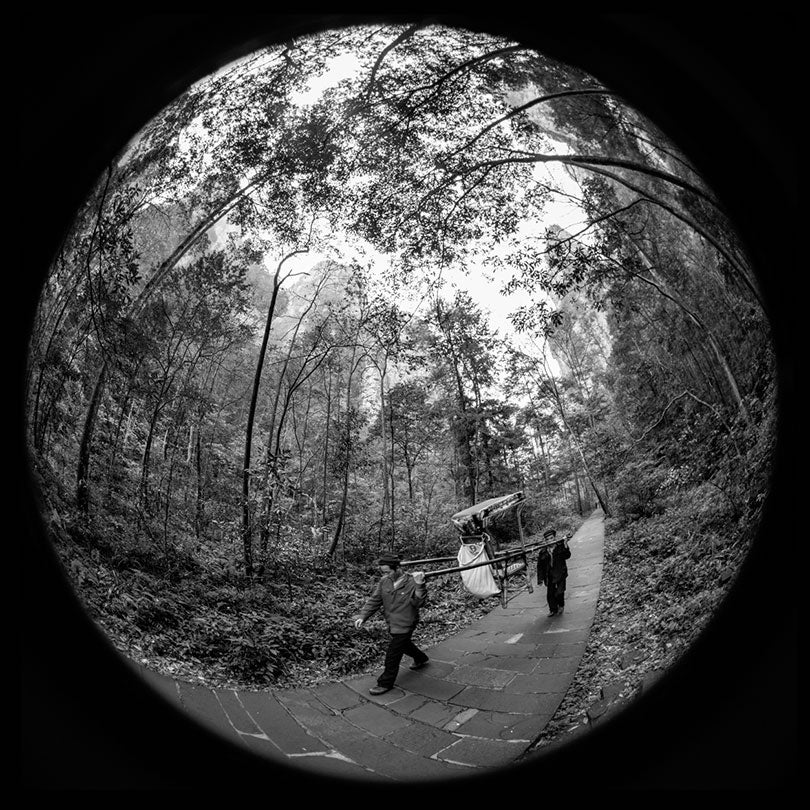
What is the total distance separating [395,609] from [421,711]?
76 centimetres

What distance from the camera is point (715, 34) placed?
3.04ft

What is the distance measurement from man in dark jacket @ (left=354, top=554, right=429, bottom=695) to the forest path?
6.8 inches

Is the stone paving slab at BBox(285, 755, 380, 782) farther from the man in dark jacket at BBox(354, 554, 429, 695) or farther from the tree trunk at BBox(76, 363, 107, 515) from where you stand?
the tree trunk at BBox(76, 363, 107, 515)

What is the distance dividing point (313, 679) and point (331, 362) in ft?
24.7

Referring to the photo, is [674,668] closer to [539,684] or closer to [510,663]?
[539,684]

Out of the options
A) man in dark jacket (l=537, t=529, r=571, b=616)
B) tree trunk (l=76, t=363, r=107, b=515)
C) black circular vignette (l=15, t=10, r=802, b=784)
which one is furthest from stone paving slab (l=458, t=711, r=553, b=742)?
tree trunk (l=76, t=363, r=107, b=515)

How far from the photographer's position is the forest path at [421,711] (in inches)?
82.0

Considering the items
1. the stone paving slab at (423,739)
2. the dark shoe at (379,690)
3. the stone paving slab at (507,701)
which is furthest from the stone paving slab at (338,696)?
the stone paving slab at (507,701)

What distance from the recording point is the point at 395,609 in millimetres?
3248

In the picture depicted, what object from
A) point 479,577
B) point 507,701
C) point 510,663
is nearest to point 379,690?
point 507,701

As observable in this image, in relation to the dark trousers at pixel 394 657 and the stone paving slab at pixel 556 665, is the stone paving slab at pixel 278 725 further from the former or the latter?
the stone paving slab at pixel 556 665

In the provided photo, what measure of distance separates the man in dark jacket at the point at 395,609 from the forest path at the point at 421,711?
0.17m

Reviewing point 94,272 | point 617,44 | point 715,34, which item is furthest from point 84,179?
point 94,272

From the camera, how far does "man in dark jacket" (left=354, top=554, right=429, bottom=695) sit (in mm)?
3162
